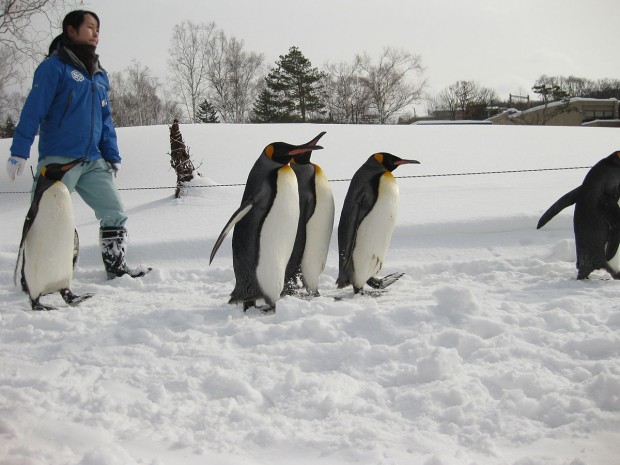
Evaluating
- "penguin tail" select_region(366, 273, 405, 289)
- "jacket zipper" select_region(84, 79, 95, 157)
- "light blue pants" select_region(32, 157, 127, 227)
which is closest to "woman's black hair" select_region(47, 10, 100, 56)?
"jacket zipper" select_region(84, 79, 95, 157)

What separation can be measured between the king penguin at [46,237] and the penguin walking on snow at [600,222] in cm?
287

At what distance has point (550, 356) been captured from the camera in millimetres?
1841

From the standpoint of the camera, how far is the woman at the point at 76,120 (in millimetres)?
2994

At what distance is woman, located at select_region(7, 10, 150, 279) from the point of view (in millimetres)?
2994

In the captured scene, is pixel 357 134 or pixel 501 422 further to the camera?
pixel 357 134

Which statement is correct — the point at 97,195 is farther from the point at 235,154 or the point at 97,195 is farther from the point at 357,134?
the point at 357,134

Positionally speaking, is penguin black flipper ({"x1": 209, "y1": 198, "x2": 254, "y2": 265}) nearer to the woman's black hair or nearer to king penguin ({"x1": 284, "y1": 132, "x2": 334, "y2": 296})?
king penguin ({"x1": 284, "y1": 132, "x2": 334, "y2": 296})

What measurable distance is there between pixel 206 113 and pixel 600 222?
96.6 feet

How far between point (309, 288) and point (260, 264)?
1.42ft

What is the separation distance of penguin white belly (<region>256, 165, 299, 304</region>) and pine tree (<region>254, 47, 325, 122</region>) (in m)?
26.8

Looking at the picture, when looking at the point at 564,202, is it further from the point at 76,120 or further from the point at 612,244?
the point at 76,120

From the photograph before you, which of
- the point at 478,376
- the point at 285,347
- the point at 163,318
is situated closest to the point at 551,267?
the point at 478,376

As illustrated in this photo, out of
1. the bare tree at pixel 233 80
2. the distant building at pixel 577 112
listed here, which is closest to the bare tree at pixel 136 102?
the bare tree at pixel 233 80

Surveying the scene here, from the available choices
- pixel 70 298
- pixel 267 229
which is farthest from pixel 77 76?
pixel 267 229
